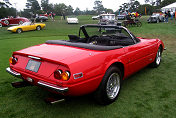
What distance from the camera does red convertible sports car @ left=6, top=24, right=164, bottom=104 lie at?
7.23 ft

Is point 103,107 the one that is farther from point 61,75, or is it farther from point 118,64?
point 61,75

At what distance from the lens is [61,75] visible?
2.20m

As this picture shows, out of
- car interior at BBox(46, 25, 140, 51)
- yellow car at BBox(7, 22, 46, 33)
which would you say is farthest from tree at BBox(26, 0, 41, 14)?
car interior at BBox(46, 25, 140, 51)

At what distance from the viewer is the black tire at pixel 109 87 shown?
255 cm

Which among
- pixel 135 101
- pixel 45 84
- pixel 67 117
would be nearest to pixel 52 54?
pixel 45 84

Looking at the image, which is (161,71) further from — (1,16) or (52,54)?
(1,16)

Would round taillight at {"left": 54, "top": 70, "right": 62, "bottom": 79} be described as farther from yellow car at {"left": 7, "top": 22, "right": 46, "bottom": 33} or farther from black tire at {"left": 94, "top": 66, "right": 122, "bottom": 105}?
yellow car at {"left": 7, "top": 22, "right": 46, "bottom": 33}

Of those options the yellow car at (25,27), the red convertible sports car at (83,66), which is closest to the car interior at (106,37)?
the red convertible sports car at (83,66)

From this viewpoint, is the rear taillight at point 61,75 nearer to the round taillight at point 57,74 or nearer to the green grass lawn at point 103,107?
the round taillight at point 57,74

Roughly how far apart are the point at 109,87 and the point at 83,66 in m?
0.83

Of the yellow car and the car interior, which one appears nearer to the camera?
the car interior

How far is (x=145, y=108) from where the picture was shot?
2680mm

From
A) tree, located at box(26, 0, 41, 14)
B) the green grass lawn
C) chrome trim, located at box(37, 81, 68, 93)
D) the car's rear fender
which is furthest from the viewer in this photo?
tree, located at box(26, 0, 41, 14)

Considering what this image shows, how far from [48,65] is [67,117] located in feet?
2.84
